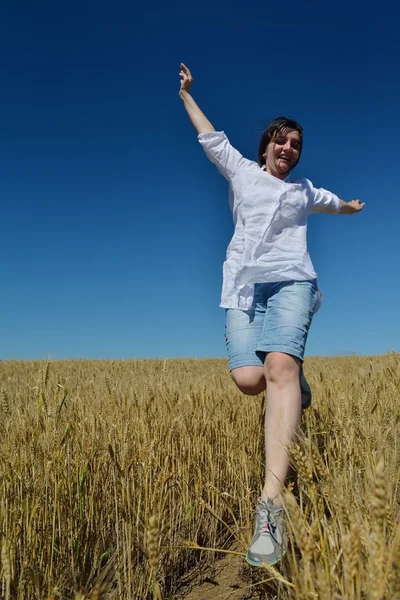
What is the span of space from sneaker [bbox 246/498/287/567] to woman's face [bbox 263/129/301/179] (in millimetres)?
1483

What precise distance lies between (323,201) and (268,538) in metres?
1.64

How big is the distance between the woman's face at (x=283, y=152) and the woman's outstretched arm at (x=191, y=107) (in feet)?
1.04

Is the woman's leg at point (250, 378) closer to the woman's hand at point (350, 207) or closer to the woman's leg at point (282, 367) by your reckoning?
the woman's leg at point (282, 367)

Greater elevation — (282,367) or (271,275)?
(271,275)

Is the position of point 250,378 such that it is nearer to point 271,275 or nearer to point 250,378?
point 250,378

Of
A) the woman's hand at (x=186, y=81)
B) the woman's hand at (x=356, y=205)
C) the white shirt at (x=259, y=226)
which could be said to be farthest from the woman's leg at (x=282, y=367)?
the woman's hand at (x=186, y=81)

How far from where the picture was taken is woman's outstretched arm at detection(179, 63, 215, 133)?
2402mm

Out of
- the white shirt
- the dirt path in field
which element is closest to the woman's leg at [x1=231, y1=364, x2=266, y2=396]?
the white shirt

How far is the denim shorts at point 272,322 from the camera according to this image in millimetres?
1885

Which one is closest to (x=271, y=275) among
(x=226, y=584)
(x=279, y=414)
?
(x=279, y=414)

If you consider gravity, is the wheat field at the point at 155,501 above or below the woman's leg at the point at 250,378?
below

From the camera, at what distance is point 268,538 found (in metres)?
1.49

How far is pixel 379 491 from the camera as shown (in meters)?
0.63

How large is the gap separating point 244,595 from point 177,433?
2.99 feet
